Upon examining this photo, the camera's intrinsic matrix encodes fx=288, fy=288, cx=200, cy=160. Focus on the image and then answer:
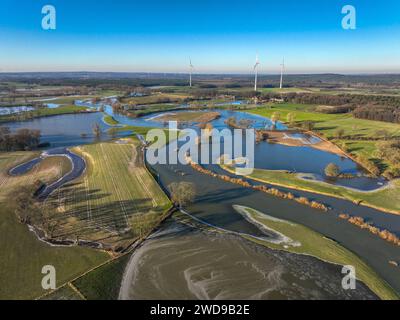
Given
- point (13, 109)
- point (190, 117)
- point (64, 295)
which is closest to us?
point (64, 295)

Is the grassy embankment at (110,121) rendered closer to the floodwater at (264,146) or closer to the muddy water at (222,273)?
the floodwater at (264,146)

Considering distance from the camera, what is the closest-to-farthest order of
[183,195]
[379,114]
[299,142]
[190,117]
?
1. [183,195]
2. [299,142]
3. [379,114]
4. [190,117]

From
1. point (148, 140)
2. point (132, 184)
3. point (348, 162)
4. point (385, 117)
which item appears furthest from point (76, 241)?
point (385, 117)

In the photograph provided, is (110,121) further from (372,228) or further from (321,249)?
(372,228)

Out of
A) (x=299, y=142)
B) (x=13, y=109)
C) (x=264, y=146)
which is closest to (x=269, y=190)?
(x=264, y=146)

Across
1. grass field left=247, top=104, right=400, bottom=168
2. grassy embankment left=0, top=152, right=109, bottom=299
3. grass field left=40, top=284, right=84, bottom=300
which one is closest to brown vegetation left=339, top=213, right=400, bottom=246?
grass field left=247, top=104, right=400, bottom=168

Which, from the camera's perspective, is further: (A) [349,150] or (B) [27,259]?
(A) [349,150]

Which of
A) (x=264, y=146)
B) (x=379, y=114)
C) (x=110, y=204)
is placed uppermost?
(x=379, y=114)

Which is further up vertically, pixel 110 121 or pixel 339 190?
pixel 110 121

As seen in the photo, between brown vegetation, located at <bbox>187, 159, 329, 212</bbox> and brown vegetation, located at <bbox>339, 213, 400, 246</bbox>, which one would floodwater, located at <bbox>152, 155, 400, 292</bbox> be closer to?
brown vegetation, located at <bbox>339, 213, 400, 246</bbox>
